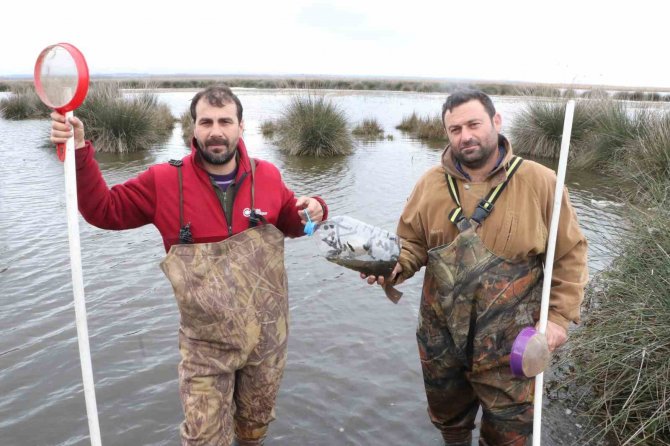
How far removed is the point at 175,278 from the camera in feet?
10.0

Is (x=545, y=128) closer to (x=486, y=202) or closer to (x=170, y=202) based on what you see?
(x=486, y=202)

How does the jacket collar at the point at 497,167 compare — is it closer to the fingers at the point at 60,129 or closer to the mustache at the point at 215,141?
the mustache at the point at 215,141

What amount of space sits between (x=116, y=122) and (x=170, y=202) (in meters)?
15.0

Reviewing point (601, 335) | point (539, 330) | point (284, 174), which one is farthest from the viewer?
point (284, 174)

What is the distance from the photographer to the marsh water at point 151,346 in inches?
167

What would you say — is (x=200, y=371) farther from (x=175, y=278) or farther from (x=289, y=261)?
(x=289, y=261)

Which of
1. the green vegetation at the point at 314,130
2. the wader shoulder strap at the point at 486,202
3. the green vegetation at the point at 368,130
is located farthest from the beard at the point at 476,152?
the green vegetation at the point at 368,130

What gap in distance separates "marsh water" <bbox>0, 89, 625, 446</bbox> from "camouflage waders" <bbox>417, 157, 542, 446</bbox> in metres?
0.94

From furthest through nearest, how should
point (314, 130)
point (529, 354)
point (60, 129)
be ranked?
point (314, 130)
point (529, 354)
point (60, 129)

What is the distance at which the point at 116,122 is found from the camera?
16.6 metres

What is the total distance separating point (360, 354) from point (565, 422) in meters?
1.99

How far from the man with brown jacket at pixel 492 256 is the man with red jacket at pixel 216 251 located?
0.77 m

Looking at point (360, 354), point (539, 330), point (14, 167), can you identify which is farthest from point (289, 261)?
point (14, 167)

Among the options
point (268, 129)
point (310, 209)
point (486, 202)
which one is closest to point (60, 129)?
point (310, 209)
